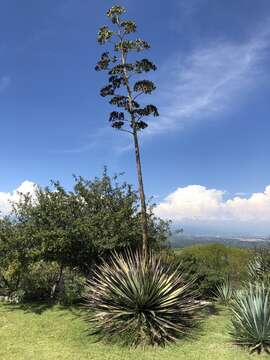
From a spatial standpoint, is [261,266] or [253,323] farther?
[261,266]

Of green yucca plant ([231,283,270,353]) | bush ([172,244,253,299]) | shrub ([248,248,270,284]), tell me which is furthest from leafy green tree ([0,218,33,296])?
shrub ([248,248,270,284])

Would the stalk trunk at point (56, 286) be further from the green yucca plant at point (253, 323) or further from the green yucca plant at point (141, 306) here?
the green yucca plant at point (253, 323)

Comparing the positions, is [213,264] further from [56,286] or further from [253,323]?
[253,323]

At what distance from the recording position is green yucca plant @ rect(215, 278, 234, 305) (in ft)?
59.5

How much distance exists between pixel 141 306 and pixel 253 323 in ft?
10.3

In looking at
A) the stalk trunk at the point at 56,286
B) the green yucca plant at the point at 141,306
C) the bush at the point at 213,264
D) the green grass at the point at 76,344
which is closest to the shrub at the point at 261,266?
the bush at the point at 213,264

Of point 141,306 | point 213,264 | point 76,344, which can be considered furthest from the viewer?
point 213,264

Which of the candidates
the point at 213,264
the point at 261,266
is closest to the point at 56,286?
the point at 261,266

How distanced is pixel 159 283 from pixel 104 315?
1865mm

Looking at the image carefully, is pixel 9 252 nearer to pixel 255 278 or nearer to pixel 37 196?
pixel 37 196

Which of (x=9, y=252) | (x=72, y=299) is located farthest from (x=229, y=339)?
(x=9, y=252)

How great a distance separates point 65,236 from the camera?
15.1 meters

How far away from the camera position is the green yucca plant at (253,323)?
1001 centimetres

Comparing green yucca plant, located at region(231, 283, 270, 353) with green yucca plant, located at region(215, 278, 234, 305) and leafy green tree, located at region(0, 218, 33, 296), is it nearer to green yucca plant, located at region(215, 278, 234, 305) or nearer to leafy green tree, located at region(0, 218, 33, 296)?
green yucca plant, located at region(215, 278, 234, 305)
